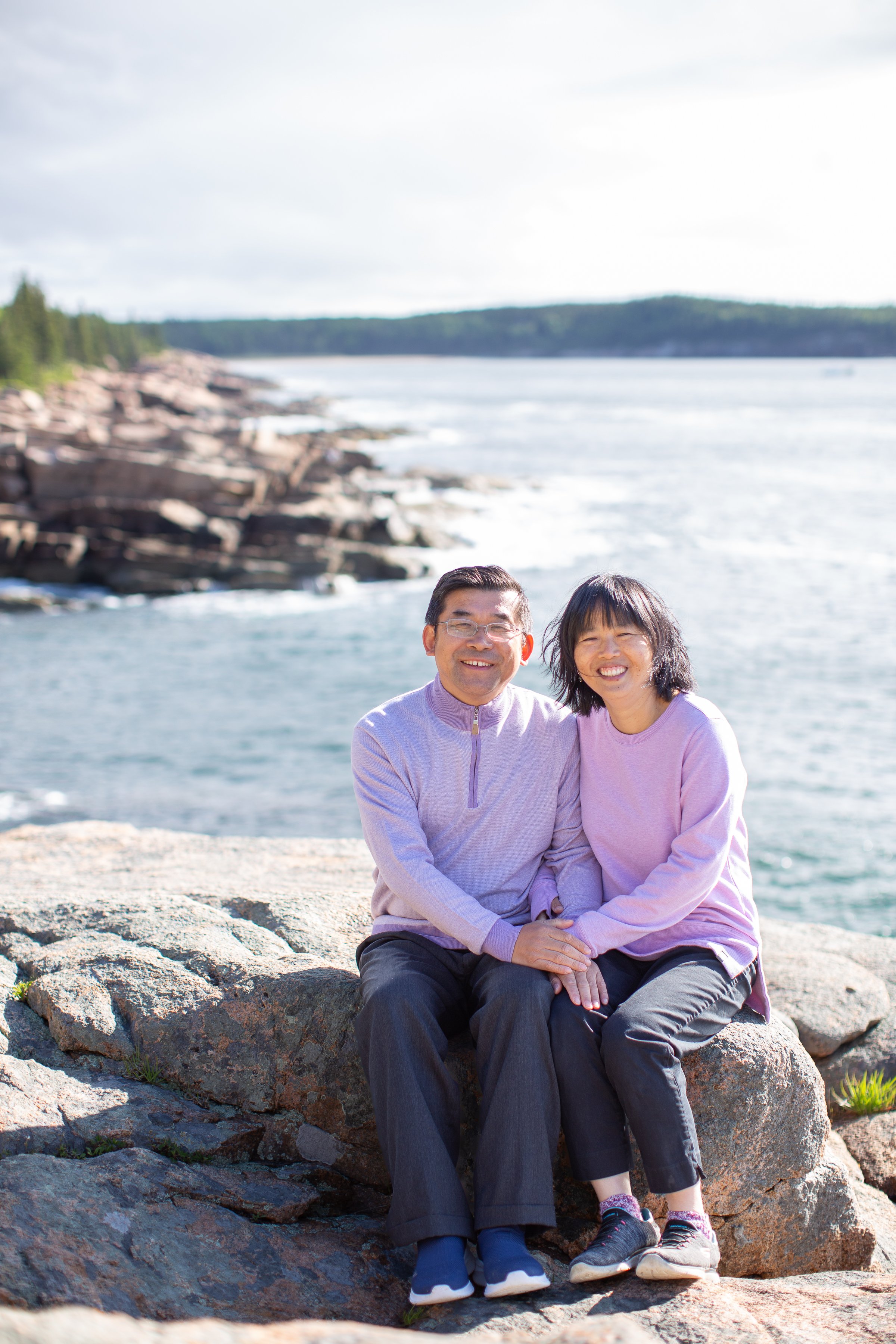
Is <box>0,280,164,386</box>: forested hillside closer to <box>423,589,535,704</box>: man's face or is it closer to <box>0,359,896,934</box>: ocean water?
<box>0,359,896,934</box>: ocean water

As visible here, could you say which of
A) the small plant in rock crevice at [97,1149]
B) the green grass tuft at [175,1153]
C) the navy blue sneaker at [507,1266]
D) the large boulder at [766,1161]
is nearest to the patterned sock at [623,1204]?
the navy blue sneaker at [507,1266]

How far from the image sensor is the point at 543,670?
667 inches

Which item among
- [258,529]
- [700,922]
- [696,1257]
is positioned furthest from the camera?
[258,529]

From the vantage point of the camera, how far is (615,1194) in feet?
10.4

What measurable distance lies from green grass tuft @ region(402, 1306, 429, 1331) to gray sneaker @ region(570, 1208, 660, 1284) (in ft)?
1.36

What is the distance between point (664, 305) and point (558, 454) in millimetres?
124655

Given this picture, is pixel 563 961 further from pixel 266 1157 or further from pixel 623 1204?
pixel 266 1157

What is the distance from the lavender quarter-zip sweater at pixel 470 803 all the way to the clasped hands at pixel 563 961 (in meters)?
0.20

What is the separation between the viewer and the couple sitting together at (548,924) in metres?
3.12

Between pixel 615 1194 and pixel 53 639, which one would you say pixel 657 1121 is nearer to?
pixel 615 1194

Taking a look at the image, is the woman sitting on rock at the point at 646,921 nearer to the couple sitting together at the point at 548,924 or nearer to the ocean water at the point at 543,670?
the couple sitting together at the point at 548,924

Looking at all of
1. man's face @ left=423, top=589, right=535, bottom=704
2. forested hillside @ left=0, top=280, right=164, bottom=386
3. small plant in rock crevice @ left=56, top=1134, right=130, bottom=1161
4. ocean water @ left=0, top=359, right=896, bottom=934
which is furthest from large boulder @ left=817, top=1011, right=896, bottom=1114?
forested hillside @ left=0, top=280, right=164, bottom=386

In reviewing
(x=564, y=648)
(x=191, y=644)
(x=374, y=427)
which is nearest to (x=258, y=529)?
(x=191, y=644)

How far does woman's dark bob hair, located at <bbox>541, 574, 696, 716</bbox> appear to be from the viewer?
3742mm
